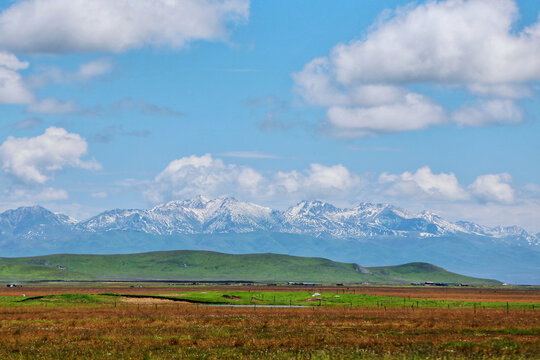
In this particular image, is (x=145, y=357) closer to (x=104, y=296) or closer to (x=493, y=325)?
(x=493, y=325)

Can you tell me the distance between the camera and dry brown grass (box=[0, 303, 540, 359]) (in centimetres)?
5225

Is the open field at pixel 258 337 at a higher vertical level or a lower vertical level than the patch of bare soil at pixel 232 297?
lower

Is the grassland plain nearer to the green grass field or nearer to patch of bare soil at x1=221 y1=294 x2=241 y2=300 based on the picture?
the green grass field

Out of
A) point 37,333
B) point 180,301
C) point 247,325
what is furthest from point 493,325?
point 180,301

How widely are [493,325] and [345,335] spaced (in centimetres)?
2246

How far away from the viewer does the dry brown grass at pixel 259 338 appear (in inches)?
2057

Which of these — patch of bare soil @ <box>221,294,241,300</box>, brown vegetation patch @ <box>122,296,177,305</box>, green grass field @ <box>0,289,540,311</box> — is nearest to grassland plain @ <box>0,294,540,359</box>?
green grass field @ <box>0,289,540,311</box>

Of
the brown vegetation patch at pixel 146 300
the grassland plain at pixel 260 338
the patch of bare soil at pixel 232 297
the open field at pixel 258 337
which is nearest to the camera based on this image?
the grassland plain at pixel 260 338

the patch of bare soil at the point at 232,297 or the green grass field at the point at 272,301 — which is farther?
the patch of bare soil at the point at 232,297

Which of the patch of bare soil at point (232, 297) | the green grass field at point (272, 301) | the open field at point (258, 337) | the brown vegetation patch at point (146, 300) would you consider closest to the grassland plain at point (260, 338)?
the open field at point (258, 337)

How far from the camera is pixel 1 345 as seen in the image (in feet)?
187

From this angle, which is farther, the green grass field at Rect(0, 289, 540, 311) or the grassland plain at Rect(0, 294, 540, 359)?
the green grass field at Rect(0, 289, 540, 311)

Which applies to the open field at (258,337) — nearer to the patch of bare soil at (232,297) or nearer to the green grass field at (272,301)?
the green grass field at (272,301)

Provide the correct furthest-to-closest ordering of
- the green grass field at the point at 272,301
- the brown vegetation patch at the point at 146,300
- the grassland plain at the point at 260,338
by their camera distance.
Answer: the brown vegetation patch at the point at 146,300
the green grass field at the point at 272,301
the grassland plain at the point at 260,338
